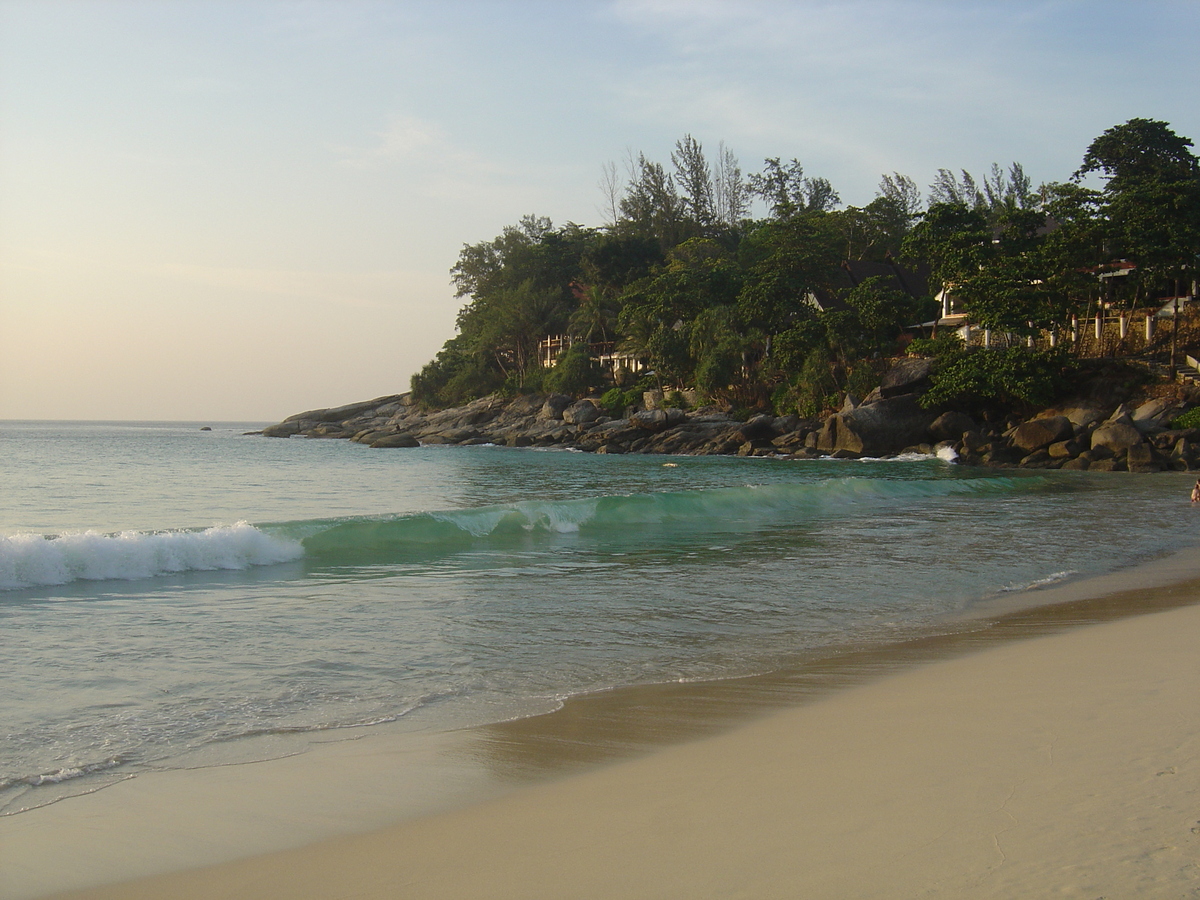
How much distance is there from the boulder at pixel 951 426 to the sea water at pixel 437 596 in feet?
45.5

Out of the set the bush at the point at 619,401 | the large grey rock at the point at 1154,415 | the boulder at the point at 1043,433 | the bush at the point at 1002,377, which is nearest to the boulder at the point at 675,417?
the bush at the point at 619,401

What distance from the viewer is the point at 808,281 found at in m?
50.4

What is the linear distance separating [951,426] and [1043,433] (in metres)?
4.65

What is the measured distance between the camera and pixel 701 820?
3.62 m

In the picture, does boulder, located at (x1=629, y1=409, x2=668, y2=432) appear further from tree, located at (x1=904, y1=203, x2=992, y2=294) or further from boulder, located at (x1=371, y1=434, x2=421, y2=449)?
boulder, located at (x1=371, y1=434, x2=421, y2=449)

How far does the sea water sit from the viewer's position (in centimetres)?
543

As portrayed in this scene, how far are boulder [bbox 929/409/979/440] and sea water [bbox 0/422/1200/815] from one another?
45.5ft

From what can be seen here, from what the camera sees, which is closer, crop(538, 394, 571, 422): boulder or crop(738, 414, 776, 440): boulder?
crop(738, 414, 776, 440): boulder

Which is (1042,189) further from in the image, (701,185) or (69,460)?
(69,460)

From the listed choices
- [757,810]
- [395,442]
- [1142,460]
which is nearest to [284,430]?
[395,442]

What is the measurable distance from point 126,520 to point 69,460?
2679cm

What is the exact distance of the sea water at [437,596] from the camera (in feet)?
17.8

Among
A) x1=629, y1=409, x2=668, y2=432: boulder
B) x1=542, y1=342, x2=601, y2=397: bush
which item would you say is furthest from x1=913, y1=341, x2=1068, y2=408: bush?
x1=542, y1=342, x2=601, y2=397: bush

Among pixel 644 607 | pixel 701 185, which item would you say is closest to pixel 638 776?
pixel 644 607
